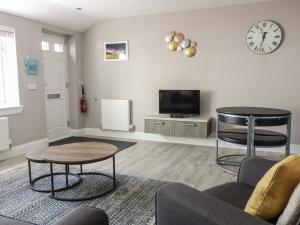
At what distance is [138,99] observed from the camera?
17.8 feet

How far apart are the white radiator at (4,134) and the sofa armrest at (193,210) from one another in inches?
133

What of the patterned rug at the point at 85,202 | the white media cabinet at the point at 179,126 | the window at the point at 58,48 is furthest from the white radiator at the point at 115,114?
the patterned rug at the point at 85,202

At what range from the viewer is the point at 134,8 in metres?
4.71

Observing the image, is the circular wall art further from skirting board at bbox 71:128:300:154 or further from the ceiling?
skirting board at bbox 71:128:300:154

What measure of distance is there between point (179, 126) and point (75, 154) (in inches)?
94.4

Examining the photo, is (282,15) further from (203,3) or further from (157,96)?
(157,96)

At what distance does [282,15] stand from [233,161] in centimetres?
251

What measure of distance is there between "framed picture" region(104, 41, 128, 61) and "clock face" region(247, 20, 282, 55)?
2.41 m

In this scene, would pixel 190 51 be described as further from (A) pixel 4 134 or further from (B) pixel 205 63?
(A) pixel 4 134

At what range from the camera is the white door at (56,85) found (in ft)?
17.1

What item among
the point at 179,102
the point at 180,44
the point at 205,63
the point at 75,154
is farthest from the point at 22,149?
the point at 205,63

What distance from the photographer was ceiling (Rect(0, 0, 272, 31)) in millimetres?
4086

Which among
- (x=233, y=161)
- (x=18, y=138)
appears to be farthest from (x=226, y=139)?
(x=18, y=138)

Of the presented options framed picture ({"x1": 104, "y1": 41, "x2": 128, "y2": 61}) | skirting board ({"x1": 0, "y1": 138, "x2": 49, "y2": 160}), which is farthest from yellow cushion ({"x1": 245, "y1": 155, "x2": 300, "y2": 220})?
framed picture ({"x1": 104, "y1": 41, "x2": 128, "y2": 61})
